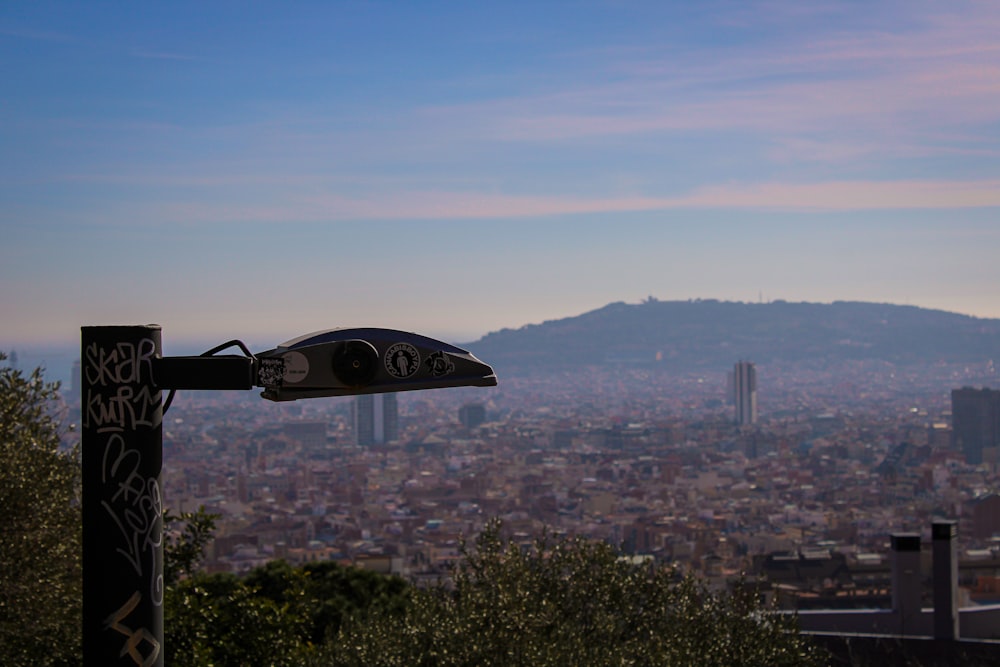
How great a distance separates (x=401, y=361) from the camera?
301 cm

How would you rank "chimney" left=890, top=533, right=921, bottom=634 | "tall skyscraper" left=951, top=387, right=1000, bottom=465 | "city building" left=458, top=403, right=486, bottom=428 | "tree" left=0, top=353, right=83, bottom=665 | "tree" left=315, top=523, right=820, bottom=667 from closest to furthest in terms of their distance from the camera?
"tree" left=315, top=523, right=820, bottom=667 < "tree" left=0, top=353, right=83, bottom=665 < "chimney" left=890, top=533, right=921, bottom=634 < "tall skyscraper" left=951, top=387, right=1000, bottom=465 < "city building" left=458, top=403, right=486, bottom=428

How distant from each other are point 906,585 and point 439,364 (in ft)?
37.2

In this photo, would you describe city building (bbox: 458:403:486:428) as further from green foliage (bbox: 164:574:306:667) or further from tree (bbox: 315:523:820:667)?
tree (bbox: 315:523:820:667)

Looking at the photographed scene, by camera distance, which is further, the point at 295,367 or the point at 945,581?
the point at 945,581

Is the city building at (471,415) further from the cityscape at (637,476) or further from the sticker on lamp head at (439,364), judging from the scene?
the sticker on lamp head at (439,364)

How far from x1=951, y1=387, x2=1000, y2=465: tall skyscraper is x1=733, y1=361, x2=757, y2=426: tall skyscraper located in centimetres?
3061

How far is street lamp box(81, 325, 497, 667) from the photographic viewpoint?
2961 millimetres

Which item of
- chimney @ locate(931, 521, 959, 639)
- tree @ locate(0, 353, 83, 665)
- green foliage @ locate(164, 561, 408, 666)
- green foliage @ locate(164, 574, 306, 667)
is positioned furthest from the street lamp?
chimney @ locate(931, 521, 959, 639)

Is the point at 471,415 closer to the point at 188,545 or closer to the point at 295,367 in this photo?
the point at 188,545

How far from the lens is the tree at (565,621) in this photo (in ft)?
21.7

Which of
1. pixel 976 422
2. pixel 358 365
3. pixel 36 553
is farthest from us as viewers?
pixel 976 422

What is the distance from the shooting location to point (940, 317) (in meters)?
129

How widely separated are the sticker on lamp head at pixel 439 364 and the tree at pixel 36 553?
5.27 m

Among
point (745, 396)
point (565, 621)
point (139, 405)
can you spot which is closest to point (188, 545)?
point (565, 621)
